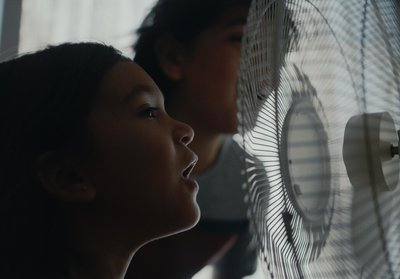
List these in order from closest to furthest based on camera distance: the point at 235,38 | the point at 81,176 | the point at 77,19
A: the point at 81,176 < the point at 235,38 < the point at 77,19

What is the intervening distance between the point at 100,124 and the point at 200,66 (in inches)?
12.1

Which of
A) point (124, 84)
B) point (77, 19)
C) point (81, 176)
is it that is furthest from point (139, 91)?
point (77, 19)

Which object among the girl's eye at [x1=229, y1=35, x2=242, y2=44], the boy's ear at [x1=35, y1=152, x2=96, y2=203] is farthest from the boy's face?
the boy's ear at [x1=35, y1=152, x2=96, y2=203]

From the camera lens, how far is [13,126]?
0.79m

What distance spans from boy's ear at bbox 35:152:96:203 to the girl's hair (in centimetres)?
1

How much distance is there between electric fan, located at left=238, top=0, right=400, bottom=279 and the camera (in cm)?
70

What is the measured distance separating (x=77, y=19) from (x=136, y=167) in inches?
23.0

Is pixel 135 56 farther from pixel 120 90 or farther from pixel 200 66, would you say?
pixel 120 90

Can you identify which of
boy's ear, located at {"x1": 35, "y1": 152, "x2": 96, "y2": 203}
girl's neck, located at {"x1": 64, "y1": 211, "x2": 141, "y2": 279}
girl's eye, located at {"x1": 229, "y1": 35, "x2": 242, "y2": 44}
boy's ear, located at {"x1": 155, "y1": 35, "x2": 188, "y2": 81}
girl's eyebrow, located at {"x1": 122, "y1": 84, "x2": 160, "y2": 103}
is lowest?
girl's neck, located at {"x1": 64, "y1": 211, "x2": 141, "y2": 279}

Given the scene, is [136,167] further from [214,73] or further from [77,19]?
[77,19]

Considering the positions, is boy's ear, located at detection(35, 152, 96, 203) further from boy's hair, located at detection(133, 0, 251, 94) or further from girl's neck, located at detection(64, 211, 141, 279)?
boy's hair, located at detection(133, 0, 251, 94)

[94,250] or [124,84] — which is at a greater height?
[124,84]

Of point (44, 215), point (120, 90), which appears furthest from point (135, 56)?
point (44, 215)

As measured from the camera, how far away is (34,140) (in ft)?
2.58
